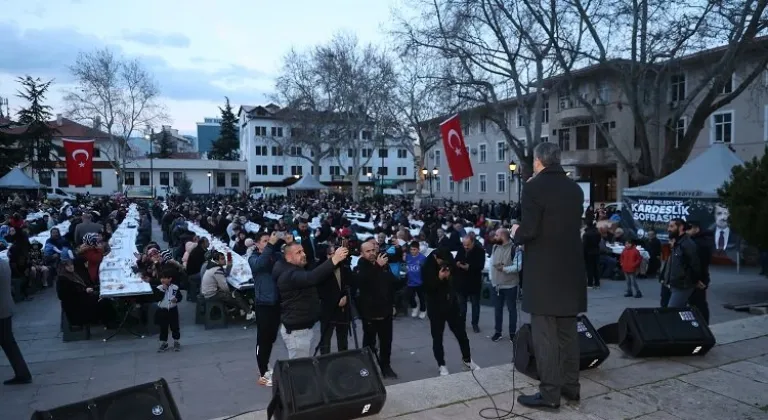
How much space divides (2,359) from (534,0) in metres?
19.7

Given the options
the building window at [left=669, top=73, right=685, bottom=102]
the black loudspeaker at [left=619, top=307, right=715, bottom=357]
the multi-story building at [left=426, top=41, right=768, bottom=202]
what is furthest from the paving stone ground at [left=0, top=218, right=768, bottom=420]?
the building window at [left=669, top=73, right=685, bottom=102]

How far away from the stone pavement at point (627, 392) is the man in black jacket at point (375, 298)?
1.43 meters

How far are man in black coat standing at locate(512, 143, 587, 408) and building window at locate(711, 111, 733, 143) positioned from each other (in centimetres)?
3102

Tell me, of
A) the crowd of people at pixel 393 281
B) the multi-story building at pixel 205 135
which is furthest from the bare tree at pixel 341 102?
the multi-story building at pixel 205 135

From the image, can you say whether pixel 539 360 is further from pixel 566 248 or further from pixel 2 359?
pixel 2 359

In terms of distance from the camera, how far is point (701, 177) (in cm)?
1602

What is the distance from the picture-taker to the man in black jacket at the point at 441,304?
6109 mm

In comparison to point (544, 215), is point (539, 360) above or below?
below

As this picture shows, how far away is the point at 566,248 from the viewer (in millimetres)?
3580

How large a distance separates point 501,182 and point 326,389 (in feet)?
147

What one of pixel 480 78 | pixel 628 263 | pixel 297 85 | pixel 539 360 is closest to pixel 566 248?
pixel 539 360

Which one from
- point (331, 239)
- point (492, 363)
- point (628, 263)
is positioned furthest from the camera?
point (331, 239)

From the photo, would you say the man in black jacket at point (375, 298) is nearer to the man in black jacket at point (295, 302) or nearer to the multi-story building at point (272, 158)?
the man in black jacket at point (295, 302)

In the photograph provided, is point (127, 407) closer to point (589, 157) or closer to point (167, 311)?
point (167, 311)
